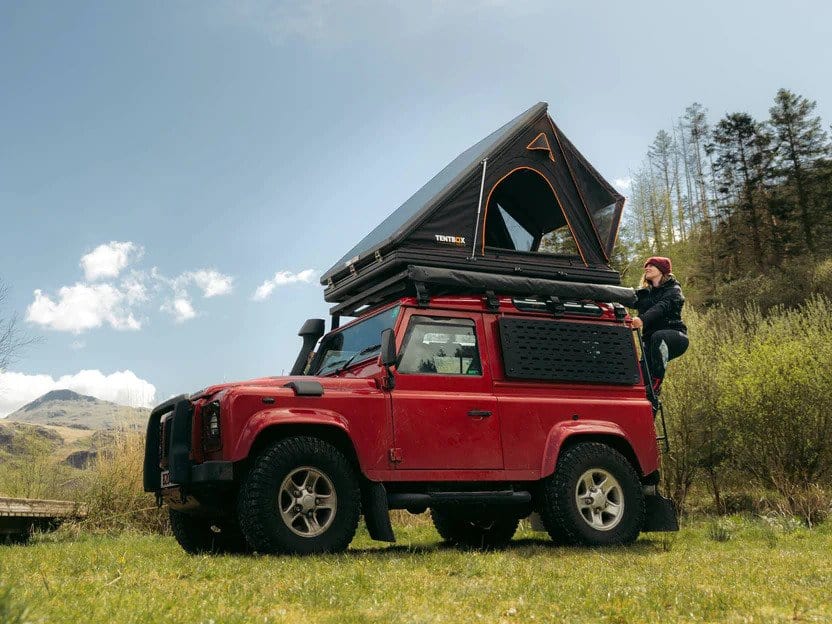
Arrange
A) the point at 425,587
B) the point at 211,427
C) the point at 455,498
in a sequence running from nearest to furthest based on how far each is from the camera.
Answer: the point at 425,587 → the point at 211,427 → the point at 455,498

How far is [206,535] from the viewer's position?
7.58 metres

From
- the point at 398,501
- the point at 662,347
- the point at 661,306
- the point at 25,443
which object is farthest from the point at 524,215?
the point at 25,443

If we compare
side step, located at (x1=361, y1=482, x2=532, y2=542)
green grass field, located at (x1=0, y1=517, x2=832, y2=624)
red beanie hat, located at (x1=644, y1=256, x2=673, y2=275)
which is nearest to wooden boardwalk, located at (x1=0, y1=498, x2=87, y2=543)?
green grass field, located at (x1=0, y1=517, x2=832, y2=624)

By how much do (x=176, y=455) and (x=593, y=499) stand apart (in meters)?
4.00

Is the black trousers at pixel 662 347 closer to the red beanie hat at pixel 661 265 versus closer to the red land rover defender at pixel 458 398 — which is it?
the red land rover defender at pixel 458 398

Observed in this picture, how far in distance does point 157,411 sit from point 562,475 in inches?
151

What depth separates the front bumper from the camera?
6.26 metres

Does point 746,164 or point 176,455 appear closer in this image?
point 176,455

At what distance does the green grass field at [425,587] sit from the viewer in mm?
4156

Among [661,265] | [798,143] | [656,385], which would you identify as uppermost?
[798,143]

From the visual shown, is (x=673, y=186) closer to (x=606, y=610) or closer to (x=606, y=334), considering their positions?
(x=606, y=334)

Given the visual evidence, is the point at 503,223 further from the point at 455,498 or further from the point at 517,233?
the point at 455,498

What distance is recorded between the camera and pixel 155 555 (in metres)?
7.04

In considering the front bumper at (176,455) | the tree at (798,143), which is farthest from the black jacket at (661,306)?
the tree at (798,143)
